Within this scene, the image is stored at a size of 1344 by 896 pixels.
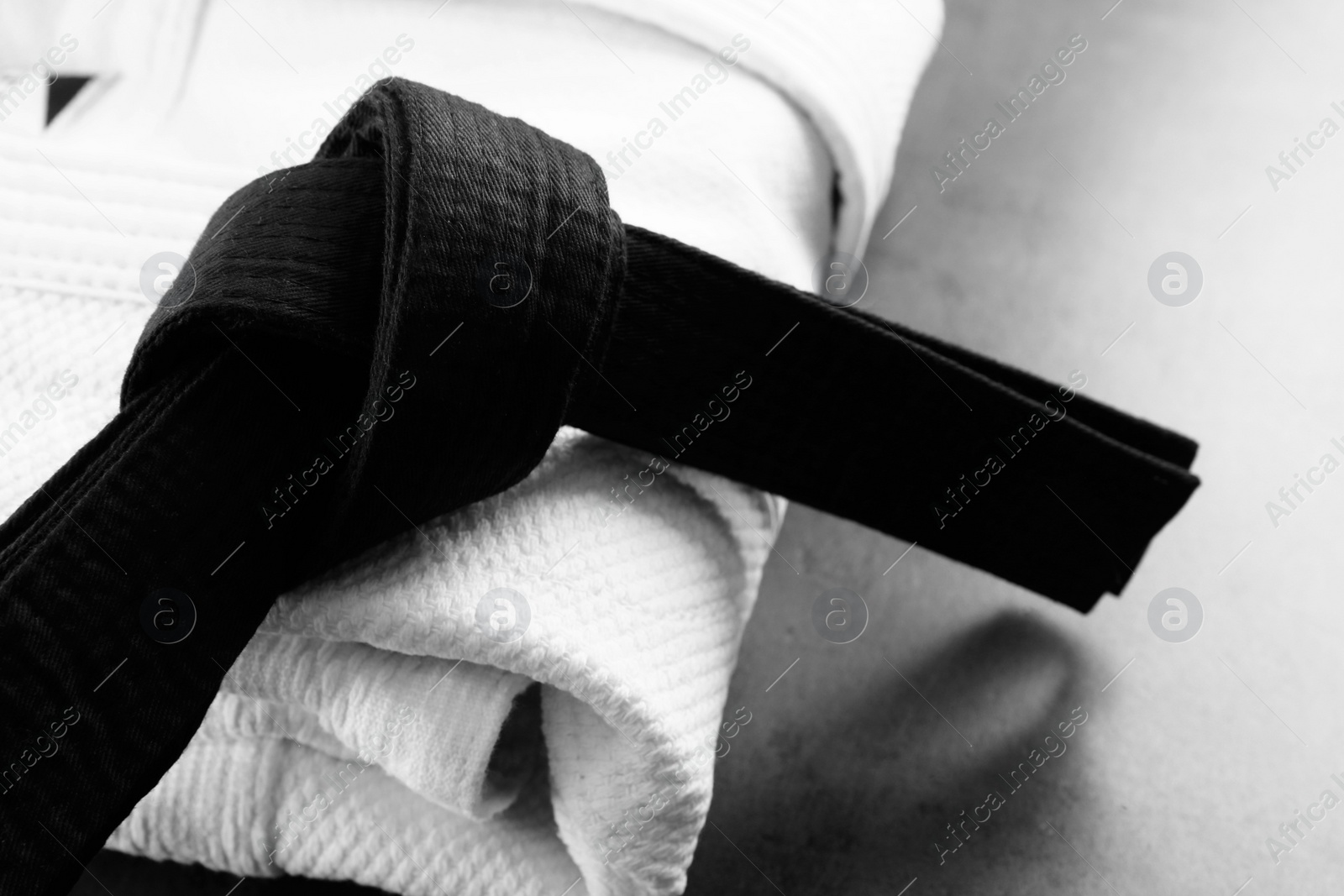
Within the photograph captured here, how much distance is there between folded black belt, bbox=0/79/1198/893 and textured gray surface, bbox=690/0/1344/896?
0.12 m

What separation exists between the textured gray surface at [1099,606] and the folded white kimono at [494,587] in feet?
0.24

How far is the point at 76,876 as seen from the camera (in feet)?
0.93

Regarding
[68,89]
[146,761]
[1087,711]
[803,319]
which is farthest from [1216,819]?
[68,89]

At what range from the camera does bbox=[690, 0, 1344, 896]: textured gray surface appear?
0.40 meters

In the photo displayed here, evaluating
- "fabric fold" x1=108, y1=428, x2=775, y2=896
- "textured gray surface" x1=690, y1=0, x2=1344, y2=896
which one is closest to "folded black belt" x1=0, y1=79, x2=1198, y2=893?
"fabric fold" x1=108, y1=428, x2=775, y2=896

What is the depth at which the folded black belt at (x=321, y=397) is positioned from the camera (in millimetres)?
287

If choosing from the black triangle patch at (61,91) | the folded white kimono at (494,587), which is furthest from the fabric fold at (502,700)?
the black triangle patch at (61,91)

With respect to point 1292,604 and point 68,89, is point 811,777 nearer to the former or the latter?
point 1292,604

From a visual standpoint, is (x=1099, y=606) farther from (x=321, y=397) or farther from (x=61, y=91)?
(x=61, y=91)

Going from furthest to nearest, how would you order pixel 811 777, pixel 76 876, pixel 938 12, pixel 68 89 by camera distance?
pixel 938 12 → pixel 68 89 → pixel 811 777 → pixel 76 876

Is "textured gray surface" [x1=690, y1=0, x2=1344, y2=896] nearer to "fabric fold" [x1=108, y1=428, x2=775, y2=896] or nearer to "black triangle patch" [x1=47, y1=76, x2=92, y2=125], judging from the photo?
"fabric fold" [x1=108, y1=428, x2=775, y2=896]

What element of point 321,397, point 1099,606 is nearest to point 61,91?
point 321,397

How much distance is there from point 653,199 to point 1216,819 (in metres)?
0.32

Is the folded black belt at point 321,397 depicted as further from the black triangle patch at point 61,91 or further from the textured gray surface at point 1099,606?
the black triangle patch at point 61,91
